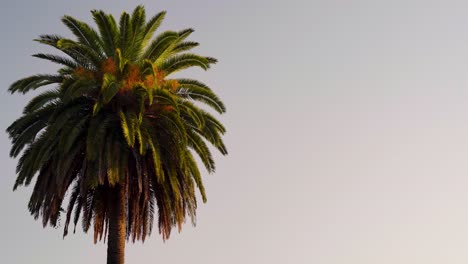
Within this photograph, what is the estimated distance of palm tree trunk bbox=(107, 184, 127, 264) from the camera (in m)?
29.9

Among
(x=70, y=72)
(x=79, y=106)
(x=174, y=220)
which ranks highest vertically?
(x=70, y=72)

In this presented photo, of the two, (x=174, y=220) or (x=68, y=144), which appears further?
(x=174, y=220)

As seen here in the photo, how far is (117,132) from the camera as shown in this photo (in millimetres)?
29734

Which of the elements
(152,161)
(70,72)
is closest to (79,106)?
(70,72)

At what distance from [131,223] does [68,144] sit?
5.29 metres

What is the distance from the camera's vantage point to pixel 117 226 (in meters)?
30.2

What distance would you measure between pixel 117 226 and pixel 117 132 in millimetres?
4005

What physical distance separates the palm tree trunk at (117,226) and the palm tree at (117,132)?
1.7 inches

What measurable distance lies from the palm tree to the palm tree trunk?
43mm

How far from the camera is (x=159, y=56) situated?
103ft

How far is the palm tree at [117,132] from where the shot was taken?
28.8m

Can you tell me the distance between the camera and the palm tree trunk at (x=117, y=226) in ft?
98.1

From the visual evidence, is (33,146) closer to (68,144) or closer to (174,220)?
(68,144)

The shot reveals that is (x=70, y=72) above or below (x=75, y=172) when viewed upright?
above
